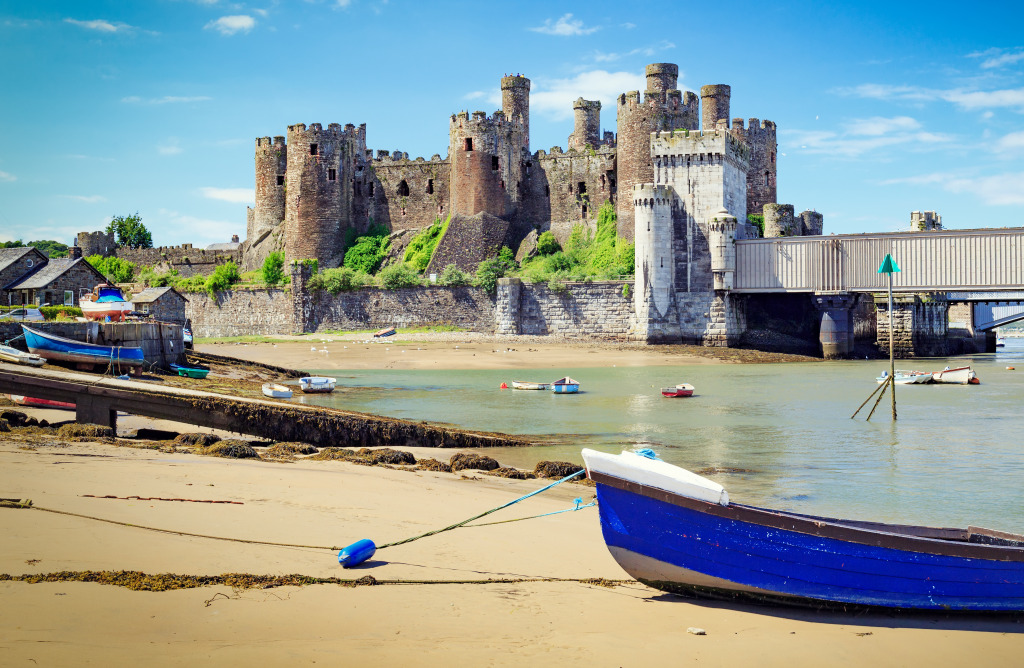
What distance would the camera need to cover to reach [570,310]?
42.7 m

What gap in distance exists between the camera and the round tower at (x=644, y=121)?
142ft

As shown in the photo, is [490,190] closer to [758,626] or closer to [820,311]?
[820,311]

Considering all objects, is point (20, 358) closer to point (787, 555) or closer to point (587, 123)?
point (787, 555)

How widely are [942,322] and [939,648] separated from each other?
47325mm

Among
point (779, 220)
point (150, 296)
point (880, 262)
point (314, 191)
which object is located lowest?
point (150, 296)

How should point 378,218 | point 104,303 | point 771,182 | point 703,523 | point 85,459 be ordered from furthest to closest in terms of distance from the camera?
point 378,218 < point 771,182 < point 104,303 < point 85,459 < point 703,523

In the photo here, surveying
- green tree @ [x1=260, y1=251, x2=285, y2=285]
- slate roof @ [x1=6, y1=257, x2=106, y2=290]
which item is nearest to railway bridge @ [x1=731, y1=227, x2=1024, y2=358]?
green tree @ [x1=260, y1=251, x2=285, y2=285]

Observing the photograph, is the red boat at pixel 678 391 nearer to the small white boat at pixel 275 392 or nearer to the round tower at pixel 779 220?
the small white boat at pixel 275 392

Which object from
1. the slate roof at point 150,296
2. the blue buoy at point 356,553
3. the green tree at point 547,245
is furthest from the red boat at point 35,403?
the green tree at point 547,245

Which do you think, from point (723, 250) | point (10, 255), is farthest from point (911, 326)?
point (10, 255)

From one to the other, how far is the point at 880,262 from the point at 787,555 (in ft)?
113

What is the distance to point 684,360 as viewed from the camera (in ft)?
119

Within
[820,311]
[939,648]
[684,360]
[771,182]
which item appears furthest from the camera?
[771,182]

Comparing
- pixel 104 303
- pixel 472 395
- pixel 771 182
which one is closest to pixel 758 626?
pixel 472 395
